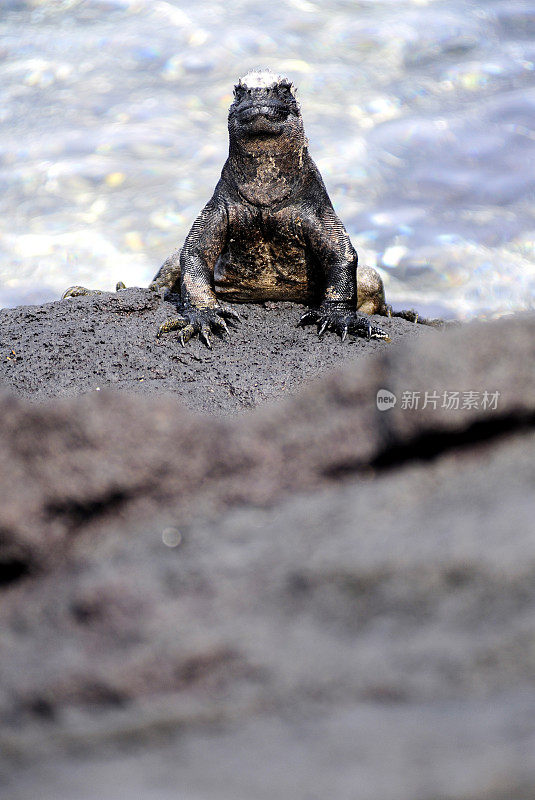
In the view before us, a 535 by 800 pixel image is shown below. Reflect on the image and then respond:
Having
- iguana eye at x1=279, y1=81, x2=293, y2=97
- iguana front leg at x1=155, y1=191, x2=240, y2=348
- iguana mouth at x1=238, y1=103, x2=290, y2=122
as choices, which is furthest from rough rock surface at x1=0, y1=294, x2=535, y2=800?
iguana eye at x1=279, y1=81, x2=293, y2=97

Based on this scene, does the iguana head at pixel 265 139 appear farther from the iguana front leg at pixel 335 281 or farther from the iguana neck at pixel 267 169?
the iguana front leg at pixel 335 281

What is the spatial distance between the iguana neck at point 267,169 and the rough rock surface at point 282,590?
8.51 feet

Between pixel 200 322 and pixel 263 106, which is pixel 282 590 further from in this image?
pixel 263 106

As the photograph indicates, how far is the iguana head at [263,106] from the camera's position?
3.41 metres

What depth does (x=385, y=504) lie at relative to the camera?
39.4 inches

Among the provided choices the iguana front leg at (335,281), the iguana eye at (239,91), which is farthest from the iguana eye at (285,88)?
the iguana front leg at (335,281)

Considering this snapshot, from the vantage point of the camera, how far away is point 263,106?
3398 mm

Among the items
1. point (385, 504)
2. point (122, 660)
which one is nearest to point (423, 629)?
point (385, 504)

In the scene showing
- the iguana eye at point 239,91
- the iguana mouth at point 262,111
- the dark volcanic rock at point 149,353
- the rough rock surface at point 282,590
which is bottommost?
the rough rock surface at point 282,590

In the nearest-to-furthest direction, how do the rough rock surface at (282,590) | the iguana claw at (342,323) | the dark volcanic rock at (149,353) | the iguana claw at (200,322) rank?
1. the rough rock surface at (282,590)
2. the dark volcanic rock at (149,353)
3. the iguana claw at (200,322)
4. the iguana claw at (342,323)

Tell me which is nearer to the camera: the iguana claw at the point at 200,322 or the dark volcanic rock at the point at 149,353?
the dark volcanic rock at the point at 149,353

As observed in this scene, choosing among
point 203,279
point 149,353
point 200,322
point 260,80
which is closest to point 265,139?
point 260,80

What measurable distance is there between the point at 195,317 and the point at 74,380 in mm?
750

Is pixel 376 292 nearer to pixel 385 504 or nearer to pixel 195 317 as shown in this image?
pixel 195 317
